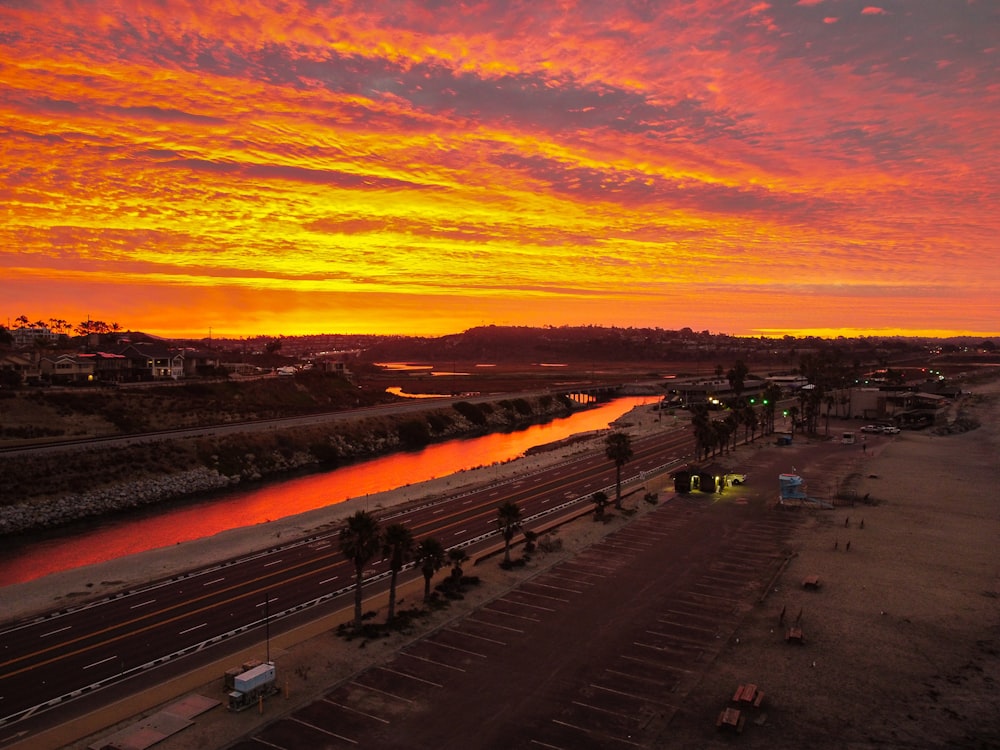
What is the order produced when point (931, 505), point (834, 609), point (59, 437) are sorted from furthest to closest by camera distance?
point (59, 437) < point (931, 505) < point (834, 609)

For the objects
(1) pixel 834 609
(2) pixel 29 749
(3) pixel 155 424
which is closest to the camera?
(2) pixel 29 749

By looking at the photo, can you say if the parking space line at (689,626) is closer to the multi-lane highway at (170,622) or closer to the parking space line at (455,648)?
the parking space line at (455,648)

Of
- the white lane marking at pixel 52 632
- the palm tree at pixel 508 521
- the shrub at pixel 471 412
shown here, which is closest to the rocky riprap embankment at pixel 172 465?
the shrub at pixel 471 412

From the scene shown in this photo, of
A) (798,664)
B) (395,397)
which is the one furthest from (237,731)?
(395,397)

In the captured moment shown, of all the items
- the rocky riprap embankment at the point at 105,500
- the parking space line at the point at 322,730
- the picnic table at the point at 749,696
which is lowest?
the rocky riprap embankment at the point at 105,500

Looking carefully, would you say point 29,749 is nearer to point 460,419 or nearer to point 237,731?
point 237,731

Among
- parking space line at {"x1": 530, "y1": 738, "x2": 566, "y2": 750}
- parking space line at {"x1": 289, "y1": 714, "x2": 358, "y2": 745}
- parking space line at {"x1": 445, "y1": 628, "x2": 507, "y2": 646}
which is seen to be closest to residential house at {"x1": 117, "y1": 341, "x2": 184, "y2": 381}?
parking space line at {"x1": 445, "y1": 628, "x2": 507, "y2": 646}
